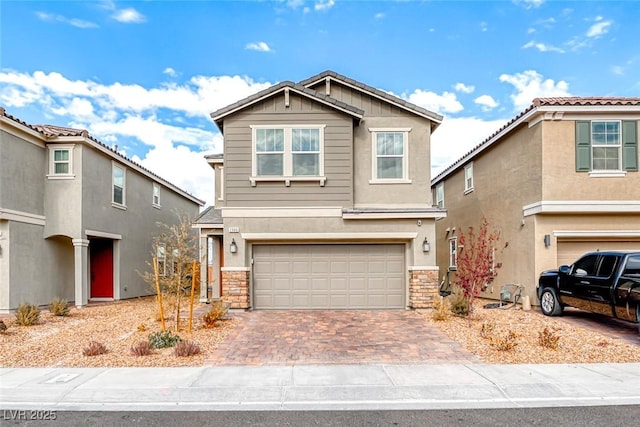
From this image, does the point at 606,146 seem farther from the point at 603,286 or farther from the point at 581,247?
the point at 603,286

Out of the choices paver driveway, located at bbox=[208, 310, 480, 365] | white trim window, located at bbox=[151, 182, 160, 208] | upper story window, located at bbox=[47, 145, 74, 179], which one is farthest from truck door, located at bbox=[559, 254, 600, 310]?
white trim window, located at bbox=[151, 182, 160, 208]

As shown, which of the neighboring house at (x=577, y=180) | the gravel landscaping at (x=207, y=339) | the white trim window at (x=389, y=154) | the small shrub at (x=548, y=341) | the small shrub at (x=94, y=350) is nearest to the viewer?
the gravel landscaping at (x=207, y=339)

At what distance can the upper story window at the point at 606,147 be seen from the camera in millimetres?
11898

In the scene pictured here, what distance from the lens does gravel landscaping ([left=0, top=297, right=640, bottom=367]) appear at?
24.1ft

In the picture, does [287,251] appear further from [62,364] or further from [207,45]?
[207,45]

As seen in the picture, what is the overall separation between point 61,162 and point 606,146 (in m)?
17.4

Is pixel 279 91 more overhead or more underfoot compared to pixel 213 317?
more overhead

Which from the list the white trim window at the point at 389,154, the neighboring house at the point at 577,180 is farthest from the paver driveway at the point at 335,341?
the neighboring house at the point at 577,180

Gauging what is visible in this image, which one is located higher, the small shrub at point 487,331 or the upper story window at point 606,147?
the upper story window at point 606,147

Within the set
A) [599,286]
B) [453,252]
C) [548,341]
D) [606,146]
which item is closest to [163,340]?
[548,341]

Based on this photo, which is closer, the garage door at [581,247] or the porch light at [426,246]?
the porch light at [426,246]

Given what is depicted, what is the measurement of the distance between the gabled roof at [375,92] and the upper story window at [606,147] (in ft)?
13.6

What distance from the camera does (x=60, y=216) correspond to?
13695mm

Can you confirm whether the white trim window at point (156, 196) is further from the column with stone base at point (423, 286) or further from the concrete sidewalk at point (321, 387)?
the concrete sidewalk at point (321, 387)
